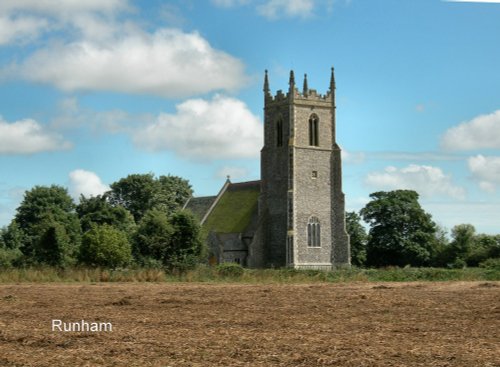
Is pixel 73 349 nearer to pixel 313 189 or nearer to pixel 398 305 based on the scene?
pixel 398 305

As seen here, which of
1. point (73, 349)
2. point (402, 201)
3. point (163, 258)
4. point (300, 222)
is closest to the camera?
point (73, 349)

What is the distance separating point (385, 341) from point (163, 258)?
39.1m

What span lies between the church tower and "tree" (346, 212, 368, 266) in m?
12.0

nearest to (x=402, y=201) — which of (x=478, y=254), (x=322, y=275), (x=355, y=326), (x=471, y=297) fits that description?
(x=478, y=254)

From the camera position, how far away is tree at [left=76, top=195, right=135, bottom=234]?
7506cm

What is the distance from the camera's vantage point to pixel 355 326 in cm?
1330

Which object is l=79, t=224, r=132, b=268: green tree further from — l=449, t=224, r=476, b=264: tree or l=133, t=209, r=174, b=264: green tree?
l=449, t=224, r=476, b=264: tree

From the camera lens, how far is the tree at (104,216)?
75062 mm

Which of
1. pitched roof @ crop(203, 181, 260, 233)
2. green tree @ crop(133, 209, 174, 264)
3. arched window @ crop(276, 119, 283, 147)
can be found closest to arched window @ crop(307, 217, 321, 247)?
pitched roof @ crop(203, 181, 260, 233)

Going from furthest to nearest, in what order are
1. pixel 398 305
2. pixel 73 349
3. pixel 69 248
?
pixel 69 248
pixel 398 305
pixel 73 349

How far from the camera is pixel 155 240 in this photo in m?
49.2

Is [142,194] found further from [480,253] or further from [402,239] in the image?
[480,253]

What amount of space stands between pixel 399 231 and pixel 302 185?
1608cm

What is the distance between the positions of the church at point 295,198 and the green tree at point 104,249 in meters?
21.4
